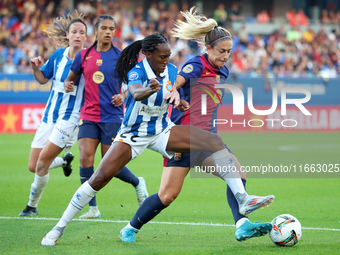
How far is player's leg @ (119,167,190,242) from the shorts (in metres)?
0.04

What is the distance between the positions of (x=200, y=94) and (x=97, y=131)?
194cm

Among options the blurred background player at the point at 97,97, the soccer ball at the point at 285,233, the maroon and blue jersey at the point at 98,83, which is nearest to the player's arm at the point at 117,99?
the blurred background player at the point at 97,97

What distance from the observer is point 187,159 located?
5879 mm

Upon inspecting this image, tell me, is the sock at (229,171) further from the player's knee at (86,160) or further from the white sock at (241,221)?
the player's knee at (86,160)

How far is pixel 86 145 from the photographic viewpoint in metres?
7.52

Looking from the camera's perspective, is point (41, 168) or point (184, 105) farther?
point (41, 168)

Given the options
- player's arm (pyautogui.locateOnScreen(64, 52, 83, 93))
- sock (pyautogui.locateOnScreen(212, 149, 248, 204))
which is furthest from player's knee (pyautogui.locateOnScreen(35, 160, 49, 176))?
sock (pyautogui.locateOnScreen(212, 149, 248, 204))

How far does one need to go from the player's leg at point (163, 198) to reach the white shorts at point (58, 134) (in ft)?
6.91

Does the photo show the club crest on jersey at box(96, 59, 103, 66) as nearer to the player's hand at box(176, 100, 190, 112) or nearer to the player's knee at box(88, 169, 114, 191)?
the player's hand at box(176, 100, 190, 112)

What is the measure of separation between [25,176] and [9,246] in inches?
237

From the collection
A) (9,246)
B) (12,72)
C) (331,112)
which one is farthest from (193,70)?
(331,112)

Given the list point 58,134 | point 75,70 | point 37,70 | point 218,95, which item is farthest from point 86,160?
point 218,95

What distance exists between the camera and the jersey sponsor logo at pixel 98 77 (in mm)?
7598

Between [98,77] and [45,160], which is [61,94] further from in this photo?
[45,160]
